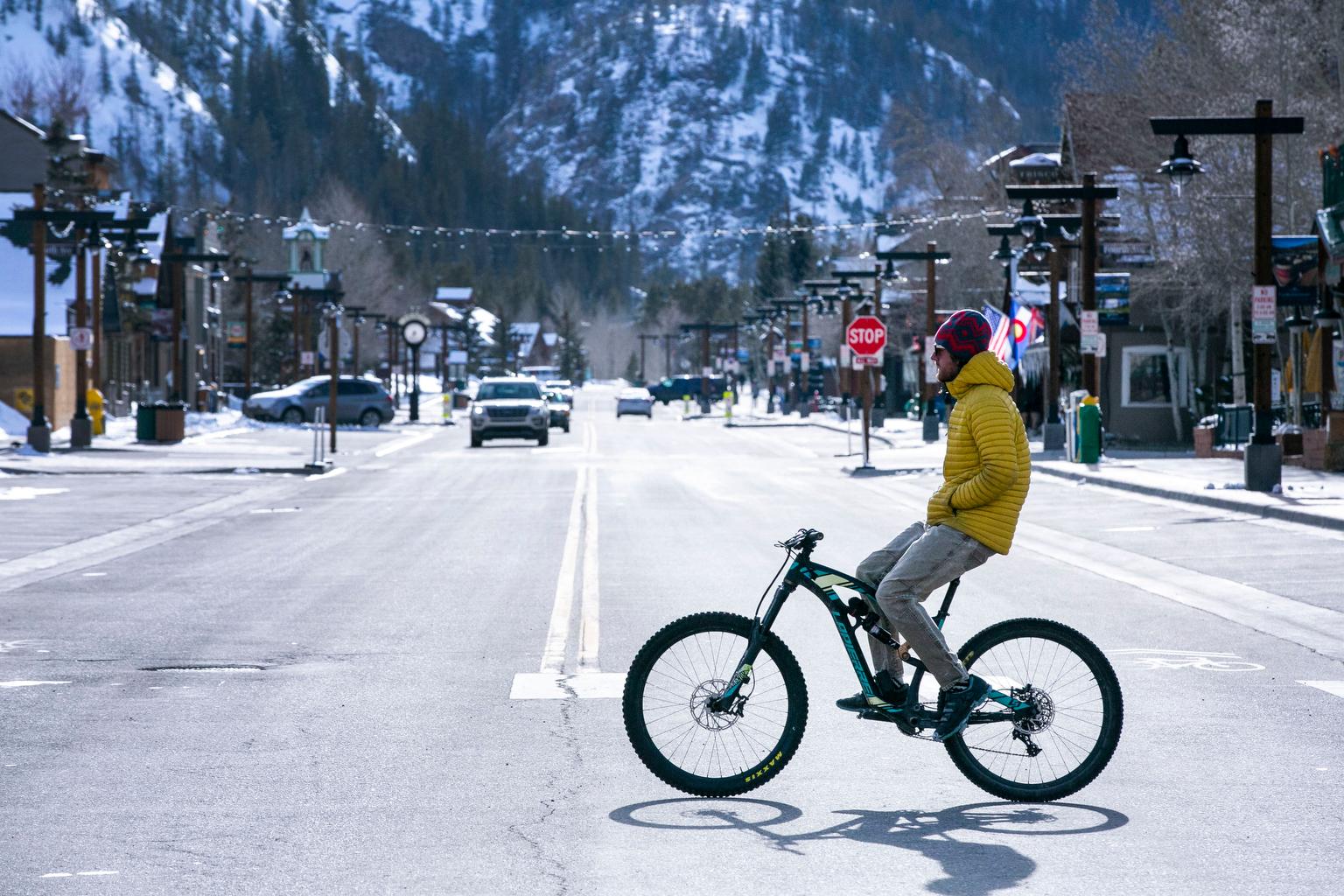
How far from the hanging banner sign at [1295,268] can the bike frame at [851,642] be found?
31815 mm

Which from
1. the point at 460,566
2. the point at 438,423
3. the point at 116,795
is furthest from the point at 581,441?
the point at 116,795

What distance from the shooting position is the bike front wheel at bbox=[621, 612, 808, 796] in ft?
25.3

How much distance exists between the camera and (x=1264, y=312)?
2712 centimetres

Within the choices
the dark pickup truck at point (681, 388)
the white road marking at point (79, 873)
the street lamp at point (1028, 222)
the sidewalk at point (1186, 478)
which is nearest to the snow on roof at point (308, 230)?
the dark pickup truck at point (681, 388)

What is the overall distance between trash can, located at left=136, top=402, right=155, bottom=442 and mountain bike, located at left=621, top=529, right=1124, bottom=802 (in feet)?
132

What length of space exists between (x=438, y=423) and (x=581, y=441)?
2032cm

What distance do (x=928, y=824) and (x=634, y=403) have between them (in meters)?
83.6

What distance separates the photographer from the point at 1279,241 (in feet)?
124

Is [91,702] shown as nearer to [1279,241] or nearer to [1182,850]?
[1182,850]

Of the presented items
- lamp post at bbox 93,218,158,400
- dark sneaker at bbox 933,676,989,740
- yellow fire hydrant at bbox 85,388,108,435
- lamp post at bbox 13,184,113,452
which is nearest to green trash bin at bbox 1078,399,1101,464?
lamp post at bbox 93,218,158,400

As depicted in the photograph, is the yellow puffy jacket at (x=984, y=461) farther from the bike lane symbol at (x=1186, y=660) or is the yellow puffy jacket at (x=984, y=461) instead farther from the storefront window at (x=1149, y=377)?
the storefront window at (x=1149, y=377)

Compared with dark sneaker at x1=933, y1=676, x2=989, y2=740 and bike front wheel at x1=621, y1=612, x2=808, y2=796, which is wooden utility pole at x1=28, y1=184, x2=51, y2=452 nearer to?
bike front wheel at x1=621, y1=612, x2=808, y2=796

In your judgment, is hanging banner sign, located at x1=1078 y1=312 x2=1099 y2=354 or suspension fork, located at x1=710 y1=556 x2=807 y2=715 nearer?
suspension fork, located at x1=710 y1=556 x2=807 y2=715

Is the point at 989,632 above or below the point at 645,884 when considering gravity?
above
